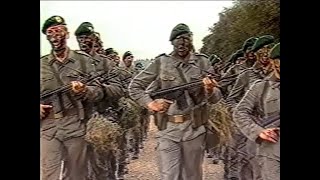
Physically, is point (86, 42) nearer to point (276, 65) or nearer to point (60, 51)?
point (60, 51)

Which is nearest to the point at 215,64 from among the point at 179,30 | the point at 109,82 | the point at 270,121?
the point at 179,30

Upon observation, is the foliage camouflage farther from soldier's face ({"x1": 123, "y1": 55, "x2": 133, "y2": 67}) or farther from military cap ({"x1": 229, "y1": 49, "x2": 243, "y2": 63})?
soldier's face ({"x1": 123, "y1": 55, "x2": 133, "y2": 67})

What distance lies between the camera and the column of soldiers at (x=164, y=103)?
208 centimetres

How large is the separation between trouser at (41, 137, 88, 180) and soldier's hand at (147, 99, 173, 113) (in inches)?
10.6

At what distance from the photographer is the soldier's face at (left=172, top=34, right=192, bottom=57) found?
2.08m

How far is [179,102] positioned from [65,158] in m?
0.45

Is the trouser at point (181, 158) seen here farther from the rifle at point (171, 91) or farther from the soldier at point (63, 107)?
the soldier at point (63, 107)

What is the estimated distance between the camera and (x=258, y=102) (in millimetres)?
2084

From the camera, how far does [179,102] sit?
6.84 feet

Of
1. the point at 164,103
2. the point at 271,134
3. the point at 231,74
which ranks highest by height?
the point at 231,74

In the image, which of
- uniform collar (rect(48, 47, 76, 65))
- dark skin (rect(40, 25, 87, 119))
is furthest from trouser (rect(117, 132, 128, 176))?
uniform collar (rect(48, 47, 76, 65))
